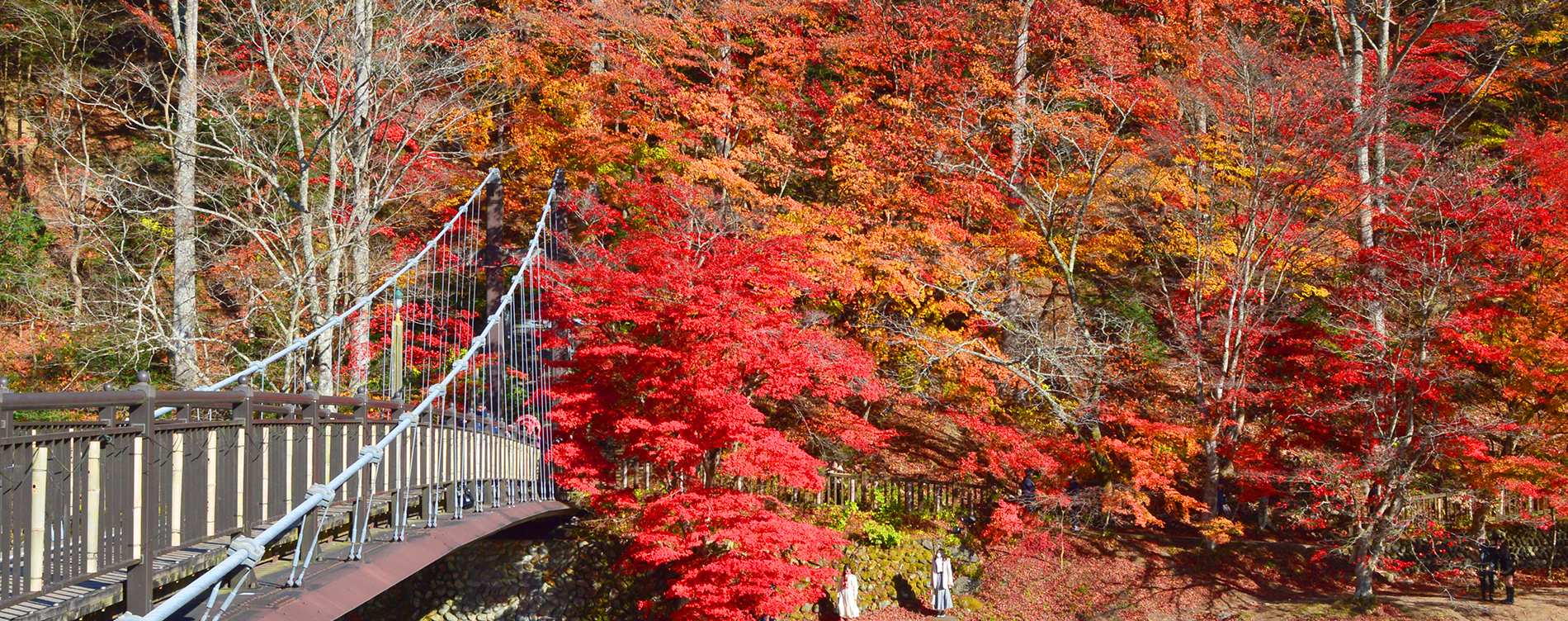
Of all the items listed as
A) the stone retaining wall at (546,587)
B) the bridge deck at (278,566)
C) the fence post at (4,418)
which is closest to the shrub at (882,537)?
the stone retaining wall at (546,587)

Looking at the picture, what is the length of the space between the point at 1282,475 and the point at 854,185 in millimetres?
8510

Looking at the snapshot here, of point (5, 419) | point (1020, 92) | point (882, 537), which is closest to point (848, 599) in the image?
point (882, 537)

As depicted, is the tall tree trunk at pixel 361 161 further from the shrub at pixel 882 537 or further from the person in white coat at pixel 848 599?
the shrub at pixel 882 537

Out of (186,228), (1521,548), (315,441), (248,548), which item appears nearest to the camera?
(248,548)

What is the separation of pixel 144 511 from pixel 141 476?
0.22 metres

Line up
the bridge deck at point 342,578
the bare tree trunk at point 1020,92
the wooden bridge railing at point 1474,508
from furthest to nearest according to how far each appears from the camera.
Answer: the bare tree trunk at point 1020,92 < the wooden bridge railing at point 1474,508 < the bridge deck at point 342,578

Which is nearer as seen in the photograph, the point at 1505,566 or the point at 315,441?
the point at 315,441

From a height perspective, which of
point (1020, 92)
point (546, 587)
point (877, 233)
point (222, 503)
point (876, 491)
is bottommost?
point (546, 587)

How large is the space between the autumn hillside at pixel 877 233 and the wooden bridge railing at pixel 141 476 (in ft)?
14.6

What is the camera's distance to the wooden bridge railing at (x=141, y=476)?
3404 mm

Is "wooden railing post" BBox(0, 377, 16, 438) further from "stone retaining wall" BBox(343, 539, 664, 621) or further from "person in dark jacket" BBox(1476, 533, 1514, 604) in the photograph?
"person in dark jacket" BBox(1476, 533, 1514, 604)

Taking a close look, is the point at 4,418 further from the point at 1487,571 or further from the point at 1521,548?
the point at 1521,548

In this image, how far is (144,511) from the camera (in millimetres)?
3906

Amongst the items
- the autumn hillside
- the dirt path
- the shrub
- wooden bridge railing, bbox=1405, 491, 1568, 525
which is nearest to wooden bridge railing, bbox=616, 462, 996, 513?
the autumn hillside
